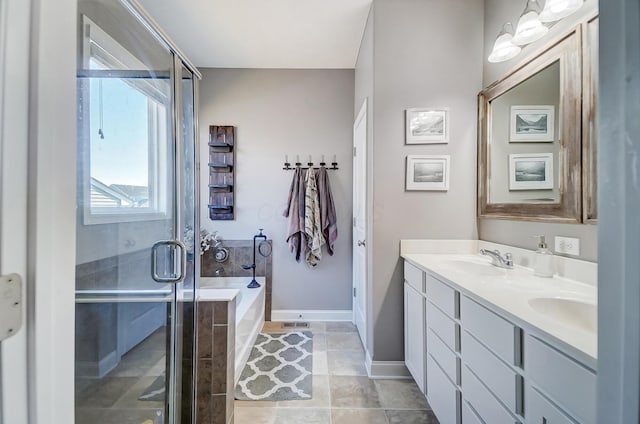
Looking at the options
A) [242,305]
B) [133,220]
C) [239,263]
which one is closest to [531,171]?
[133,220]

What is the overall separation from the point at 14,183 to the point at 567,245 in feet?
6.35

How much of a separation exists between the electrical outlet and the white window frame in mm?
1936

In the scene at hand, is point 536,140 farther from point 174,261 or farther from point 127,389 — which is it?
point 127,389

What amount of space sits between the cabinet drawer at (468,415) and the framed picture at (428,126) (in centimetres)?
158

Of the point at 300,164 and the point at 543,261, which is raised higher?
the point at 300,164

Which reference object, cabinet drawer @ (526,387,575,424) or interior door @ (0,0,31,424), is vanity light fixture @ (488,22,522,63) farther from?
interior door @ (0,0,31,424)

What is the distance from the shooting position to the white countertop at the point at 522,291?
28.6 inches

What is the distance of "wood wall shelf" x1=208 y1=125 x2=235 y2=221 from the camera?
2.94 meters

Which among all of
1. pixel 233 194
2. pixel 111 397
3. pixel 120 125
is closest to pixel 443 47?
→ pixel 120 125

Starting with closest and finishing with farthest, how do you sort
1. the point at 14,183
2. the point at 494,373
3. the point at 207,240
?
1. the point at 14,183
2. the point at 494,373
3. the point at 207,240

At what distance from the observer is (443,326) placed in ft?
4.50

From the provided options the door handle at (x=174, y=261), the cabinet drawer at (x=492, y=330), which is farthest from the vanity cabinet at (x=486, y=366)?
the door handle at (x=174, y=261)

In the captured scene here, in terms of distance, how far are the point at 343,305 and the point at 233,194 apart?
173 centimetres

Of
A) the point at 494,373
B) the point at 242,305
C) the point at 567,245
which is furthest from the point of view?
the point at 242,305
